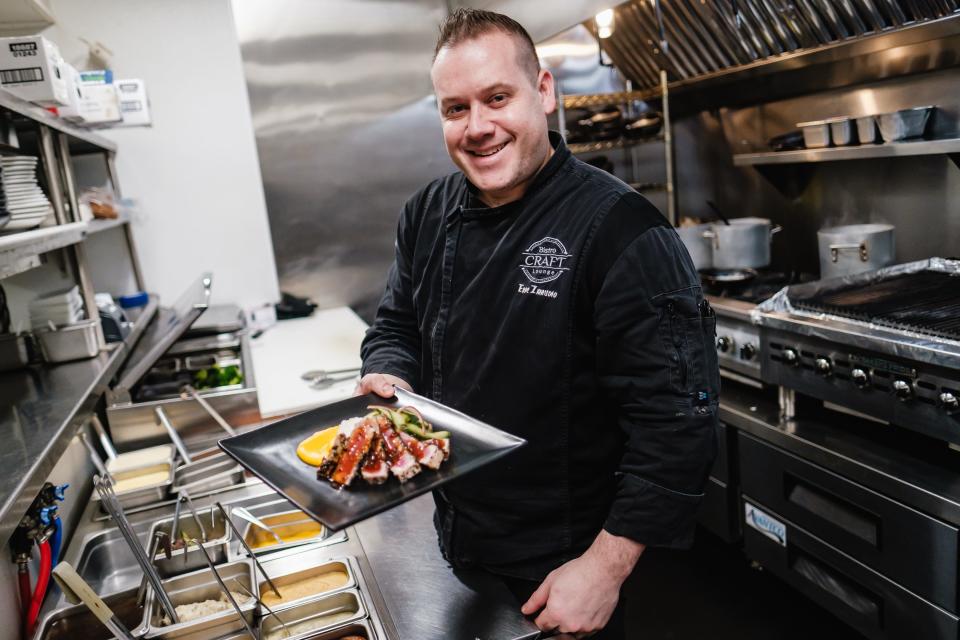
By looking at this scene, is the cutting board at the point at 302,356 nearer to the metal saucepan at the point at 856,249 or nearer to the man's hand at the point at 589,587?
the man's hand at the point at 589,587

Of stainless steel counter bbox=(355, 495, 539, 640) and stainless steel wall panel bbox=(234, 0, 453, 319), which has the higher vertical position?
stainless steel wall panel bbox=(234, 0, 453, 319)

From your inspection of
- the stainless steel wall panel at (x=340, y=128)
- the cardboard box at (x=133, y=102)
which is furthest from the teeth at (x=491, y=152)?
the stainless steel wall panel at (x=340, y=128)

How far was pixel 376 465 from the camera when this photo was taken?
125 cm

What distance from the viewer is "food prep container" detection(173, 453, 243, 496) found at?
81.0 inches

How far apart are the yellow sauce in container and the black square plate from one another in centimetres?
35

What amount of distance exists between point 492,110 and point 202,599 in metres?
1.26

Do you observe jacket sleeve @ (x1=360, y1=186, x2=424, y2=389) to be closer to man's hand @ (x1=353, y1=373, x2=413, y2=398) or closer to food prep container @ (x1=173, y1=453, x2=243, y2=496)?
man's hand @ (x1=353, y1=373, x2=413, y2=398)

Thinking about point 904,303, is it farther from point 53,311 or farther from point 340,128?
point 340,128

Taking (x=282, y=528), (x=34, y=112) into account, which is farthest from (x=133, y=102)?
(x=282, y=528)

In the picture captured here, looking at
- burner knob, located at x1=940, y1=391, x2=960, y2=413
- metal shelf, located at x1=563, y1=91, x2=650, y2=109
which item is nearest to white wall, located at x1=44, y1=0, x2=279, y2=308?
metal shelf, located at x1=563, y1=91, x2=650, y2=109

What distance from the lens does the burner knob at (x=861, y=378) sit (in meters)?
2.10

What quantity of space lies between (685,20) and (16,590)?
3.29m

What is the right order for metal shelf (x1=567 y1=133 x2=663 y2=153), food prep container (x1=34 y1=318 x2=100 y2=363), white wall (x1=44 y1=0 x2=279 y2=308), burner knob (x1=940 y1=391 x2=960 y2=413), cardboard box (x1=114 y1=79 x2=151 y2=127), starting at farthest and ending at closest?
1. white wall (x1=44 y1=0 x2=279 y2=308)
2. metal shelf (x1=567 y1=133 x2=663 y2=153)
3. cardboard box (x1=114 y1=79 x2=151 y2=127)
4. food prep container (x1=34 y1=318 x2=100 y2=363)
5. burner knob (x1=940 y1=391 x2=960 y2=413)

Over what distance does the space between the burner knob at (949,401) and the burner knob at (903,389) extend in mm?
99
